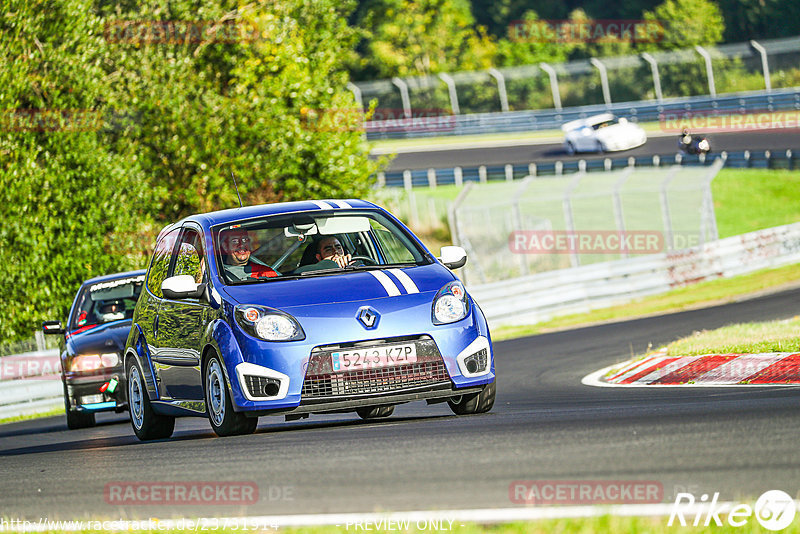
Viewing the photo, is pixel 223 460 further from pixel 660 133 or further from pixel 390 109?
pixel 390 109

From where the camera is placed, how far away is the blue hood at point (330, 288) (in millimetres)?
8016

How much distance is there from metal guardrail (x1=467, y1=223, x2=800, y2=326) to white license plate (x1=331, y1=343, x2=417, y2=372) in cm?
1392

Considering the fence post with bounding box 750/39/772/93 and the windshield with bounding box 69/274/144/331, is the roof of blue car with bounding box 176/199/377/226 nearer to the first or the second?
the windshield with bounding box 69/274/144/331

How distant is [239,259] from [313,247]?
2.10ft

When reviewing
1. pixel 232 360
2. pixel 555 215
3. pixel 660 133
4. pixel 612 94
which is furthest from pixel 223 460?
pixel 612 94

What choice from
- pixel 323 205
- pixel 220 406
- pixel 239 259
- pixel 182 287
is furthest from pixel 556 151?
pixel 220 406

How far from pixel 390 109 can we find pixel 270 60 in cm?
3040

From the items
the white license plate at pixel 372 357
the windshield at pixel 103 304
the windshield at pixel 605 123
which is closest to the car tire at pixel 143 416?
the white license plate at pixel 372 357

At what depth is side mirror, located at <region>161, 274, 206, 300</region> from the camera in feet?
28.3

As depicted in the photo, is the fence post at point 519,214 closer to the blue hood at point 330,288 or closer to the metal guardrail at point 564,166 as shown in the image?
the blue hood at point 330,288

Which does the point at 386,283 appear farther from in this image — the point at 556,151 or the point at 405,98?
the point at 405,98

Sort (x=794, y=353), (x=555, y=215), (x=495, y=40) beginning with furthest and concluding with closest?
(x=495, y=40) → (x=555, y=215) → (x=794, y=353)

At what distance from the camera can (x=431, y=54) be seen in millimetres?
77188

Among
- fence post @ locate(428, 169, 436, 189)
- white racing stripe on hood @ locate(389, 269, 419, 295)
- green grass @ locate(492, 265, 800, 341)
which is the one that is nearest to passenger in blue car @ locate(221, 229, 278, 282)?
white racing stripe on hood @ locate(389, 269, 419, 295)
